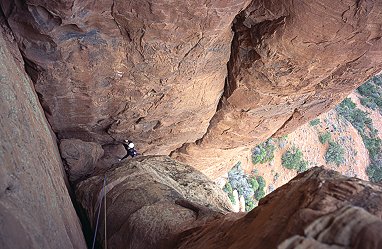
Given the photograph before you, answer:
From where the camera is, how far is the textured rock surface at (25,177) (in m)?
3.96

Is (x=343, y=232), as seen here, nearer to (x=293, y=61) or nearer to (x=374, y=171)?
(x=293, y=61)

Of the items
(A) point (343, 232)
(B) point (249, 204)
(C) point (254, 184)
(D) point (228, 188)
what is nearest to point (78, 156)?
(A) point (343, 232)

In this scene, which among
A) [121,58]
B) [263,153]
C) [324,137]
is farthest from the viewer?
[324,137]

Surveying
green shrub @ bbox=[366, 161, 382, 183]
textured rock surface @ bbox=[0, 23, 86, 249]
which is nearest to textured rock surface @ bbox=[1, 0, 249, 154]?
textured rock surface @ bbox=[0, 23, 86, 249]

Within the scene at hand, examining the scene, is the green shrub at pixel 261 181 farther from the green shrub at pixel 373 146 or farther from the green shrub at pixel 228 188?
the green shrub at pixel 373 146

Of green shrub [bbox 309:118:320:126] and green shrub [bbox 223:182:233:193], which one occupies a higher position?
green shrub [bbox 309:118:320:126]

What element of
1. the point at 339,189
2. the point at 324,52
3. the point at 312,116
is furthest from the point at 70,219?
the point at 312,116

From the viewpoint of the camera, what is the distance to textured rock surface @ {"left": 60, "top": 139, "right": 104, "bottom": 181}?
828 centimetres

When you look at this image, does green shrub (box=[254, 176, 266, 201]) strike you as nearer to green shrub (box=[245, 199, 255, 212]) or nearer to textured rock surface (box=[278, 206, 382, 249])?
green shrub (box=[245, 199, 255, 212])

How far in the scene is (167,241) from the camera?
5.47 metres

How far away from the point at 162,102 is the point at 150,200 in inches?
108

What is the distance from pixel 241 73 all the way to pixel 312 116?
4.03 m

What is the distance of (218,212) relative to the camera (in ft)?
20.0

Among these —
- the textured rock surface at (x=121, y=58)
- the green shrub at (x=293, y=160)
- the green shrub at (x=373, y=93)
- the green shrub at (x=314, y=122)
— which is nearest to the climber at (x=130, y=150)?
the textured rock surface at (x=121, y=58)
